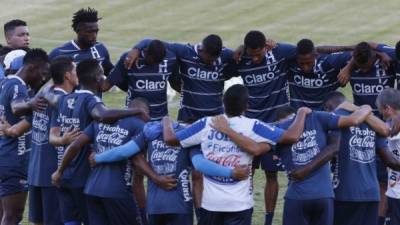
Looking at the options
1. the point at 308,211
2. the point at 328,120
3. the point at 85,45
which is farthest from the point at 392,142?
the point at 85,45

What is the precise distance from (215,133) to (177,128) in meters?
0.59

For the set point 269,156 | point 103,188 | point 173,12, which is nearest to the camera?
point 103,188

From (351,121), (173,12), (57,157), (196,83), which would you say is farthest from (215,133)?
(173,12)

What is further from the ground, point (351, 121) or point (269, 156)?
point (351, 121)

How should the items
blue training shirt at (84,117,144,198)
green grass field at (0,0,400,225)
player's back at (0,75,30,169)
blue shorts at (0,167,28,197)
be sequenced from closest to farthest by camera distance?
blue training shirt at (84,117,144,198) < player's back at (0,75,30,169) < blue shorts at (0,167,28,197) < green grass field at (0,0,400,225)

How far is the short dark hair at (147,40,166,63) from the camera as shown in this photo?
42.7 ft

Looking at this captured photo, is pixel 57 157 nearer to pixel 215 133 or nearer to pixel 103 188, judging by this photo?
pixel 103 188

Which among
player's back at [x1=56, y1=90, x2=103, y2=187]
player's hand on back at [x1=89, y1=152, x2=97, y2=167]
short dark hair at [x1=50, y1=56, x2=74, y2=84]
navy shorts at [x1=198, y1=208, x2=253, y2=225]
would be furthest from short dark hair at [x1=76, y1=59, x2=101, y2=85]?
navy shorts at [x1=198, y1=208, x2=253, y2=225]

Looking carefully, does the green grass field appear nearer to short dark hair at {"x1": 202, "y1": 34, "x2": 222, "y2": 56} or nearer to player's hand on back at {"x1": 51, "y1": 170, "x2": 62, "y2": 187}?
short dark hair at {"x1": 202, "y1": 34, "x2": 222, "y2": 56}

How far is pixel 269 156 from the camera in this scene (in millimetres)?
13188

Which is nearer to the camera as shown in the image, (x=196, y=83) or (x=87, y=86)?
(x=87, y=86)

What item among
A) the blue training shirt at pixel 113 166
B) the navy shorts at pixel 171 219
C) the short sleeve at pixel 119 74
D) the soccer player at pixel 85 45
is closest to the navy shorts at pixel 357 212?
the navy shorts at pixel 171 219

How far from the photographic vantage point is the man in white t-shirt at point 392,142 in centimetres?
1131

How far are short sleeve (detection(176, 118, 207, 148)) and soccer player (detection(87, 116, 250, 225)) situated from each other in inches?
7.4
